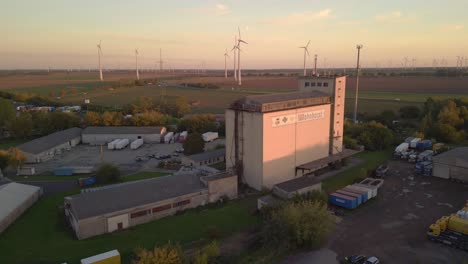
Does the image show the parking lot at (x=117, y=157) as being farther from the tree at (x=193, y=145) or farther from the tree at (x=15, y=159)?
the tree at (x=193, y=145)

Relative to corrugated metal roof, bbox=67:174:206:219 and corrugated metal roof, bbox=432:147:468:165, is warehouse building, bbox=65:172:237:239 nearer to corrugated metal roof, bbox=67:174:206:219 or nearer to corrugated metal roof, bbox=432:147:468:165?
corrugated metal roof, bbox=67:174:206:219

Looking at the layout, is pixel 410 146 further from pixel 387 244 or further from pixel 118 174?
pixel 118 174

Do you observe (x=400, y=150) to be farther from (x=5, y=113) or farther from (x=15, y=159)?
(x=5, y=113)

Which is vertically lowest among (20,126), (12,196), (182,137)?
(12,196)

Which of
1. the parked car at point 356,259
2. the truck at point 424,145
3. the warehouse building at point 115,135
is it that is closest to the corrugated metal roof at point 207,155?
the warehouse building at point 115,135

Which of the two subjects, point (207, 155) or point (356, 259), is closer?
point (356, 259)

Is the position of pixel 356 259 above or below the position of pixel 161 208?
below

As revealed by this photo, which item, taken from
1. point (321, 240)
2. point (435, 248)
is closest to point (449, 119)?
point (435, 248)

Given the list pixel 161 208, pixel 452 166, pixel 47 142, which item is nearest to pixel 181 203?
pixel 161 208
